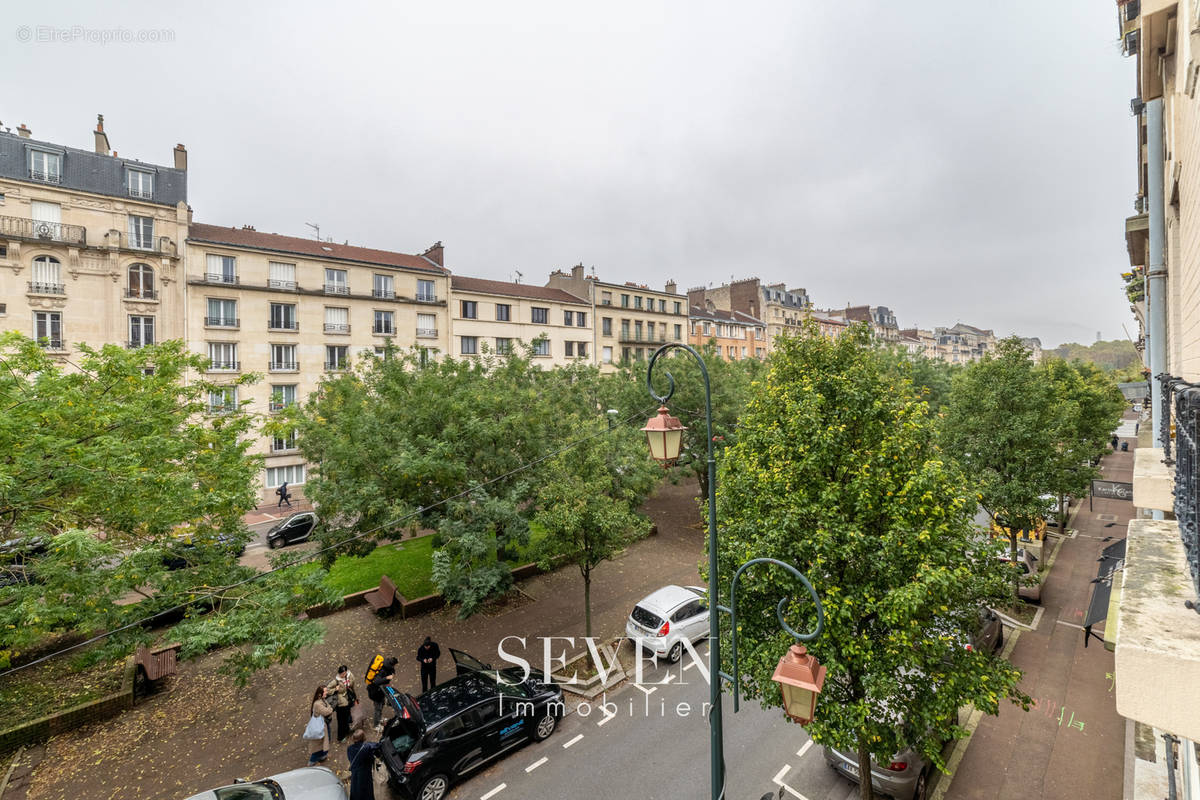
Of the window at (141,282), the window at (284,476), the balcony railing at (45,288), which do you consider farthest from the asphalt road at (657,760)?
the balcony railing at (45,288)

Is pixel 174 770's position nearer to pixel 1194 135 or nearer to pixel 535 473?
pixel 535 473

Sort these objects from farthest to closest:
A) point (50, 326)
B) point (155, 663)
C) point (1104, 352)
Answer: point (1104, 352)
point (50, 326)
point (155, 663)

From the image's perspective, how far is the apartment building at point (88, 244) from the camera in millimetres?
26922

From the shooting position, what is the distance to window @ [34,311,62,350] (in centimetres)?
2723

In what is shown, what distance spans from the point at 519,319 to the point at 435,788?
36109 mm

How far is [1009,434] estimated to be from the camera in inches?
613

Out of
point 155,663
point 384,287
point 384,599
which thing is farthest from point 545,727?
point 384,287

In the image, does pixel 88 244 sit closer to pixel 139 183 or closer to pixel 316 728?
pixel 139 183

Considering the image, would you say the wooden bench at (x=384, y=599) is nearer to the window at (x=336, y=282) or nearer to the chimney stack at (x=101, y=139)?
the window at (x=336, y=282)

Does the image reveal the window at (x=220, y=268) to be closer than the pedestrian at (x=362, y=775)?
No

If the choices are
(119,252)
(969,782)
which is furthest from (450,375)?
(119,252)

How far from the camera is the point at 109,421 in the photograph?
9.51 meters

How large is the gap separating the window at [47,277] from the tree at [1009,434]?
40934 mm

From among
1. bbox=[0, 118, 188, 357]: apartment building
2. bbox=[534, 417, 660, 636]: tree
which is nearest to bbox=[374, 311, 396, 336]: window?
bbox=[0, 118, 188, 357]: apartment building
